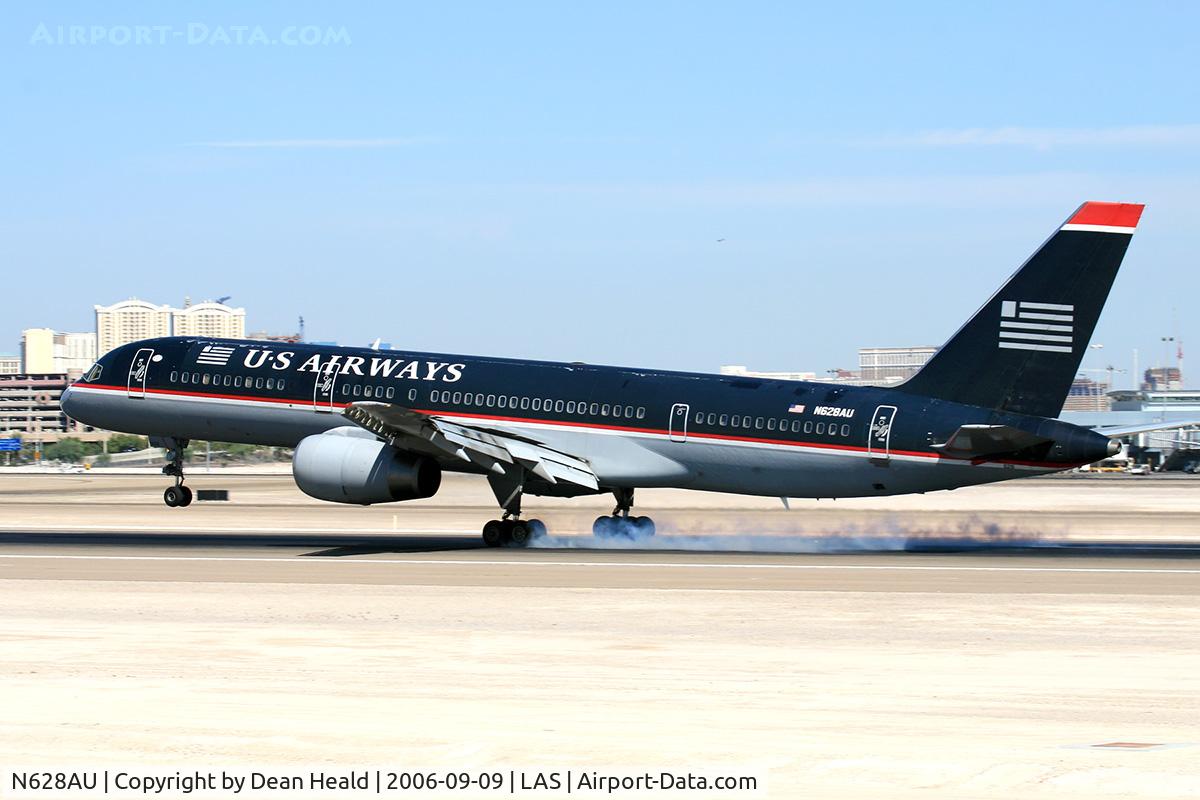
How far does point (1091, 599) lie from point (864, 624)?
566 cm

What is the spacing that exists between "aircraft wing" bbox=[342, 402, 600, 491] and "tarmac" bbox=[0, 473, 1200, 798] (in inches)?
79.9

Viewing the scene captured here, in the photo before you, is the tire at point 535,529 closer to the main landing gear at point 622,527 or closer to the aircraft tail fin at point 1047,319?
the main landing gear at point 622,527

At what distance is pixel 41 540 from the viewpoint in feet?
129

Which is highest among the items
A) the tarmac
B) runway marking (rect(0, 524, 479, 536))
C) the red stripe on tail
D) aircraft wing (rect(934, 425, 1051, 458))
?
the red stripe on tail

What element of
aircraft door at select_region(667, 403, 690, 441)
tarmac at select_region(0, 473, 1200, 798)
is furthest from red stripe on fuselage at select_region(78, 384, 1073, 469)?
tarmac at select_region(0, 473, 1200, 798)

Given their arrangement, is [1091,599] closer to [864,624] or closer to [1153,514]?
[864,624]

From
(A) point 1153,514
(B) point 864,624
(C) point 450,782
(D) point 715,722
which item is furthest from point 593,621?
(A) point 1153,514

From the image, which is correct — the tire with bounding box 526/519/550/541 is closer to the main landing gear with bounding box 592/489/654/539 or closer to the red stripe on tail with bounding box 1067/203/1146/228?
the main landing gear with bounding box 592/489/654/539

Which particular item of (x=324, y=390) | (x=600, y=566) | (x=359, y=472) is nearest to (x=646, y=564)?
(x=600, y=566)

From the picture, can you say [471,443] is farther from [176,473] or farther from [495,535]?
[176,473]

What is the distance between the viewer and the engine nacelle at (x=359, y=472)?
36.9 metres

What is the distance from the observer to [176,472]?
4441cm

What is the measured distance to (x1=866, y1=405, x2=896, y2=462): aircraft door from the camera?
3650cm

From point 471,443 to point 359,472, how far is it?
9.52 ft
